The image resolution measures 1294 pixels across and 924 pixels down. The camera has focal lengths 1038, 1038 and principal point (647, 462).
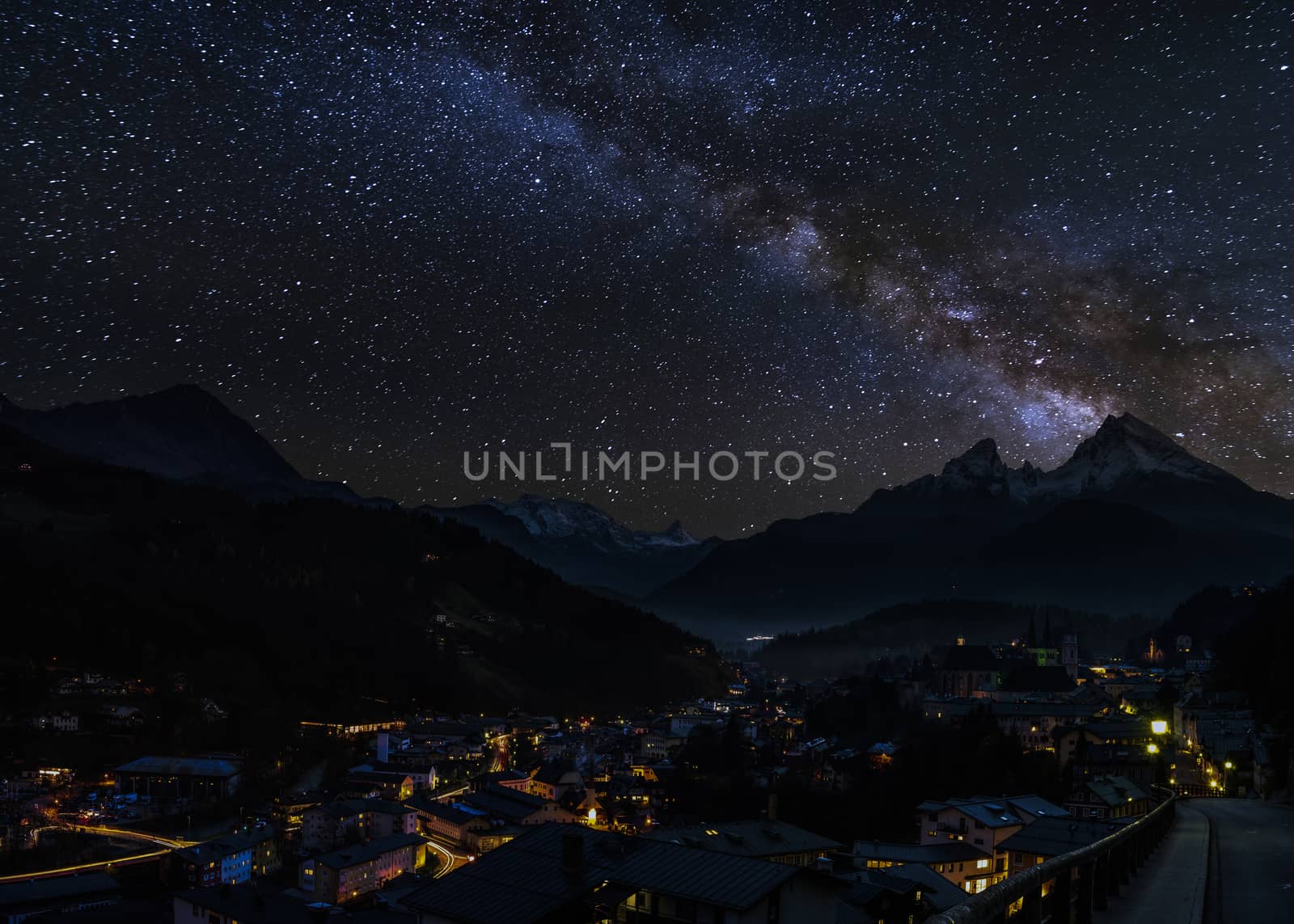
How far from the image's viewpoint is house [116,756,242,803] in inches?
2506

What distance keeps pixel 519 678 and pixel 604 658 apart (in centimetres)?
1759

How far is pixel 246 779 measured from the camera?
68000 mm

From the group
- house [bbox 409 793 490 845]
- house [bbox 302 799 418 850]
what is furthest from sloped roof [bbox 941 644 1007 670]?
house [bbox 302 799 418 850]

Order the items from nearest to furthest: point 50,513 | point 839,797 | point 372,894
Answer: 1. point 372,894
2. point 839,797
3. point 50,513

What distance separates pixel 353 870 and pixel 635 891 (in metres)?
31.5

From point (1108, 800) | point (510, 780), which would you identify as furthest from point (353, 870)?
point (1108, 800)

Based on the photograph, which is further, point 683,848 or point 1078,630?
point 1078,630

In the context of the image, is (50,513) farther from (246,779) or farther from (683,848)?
(683,848)

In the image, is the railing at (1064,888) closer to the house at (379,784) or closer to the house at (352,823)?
the house at (352,823)

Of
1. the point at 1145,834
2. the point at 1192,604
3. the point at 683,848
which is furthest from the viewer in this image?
the point at 1192,604

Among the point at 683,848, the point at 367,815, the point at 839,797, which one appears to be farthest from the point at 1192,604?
the point at 683,848

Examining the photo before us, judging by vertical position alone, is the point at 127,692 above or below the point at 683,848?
below

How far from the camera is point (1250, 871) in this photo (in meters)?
12.7

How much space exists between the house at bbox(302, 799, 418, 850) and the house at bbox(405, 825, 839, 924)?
35814mm
